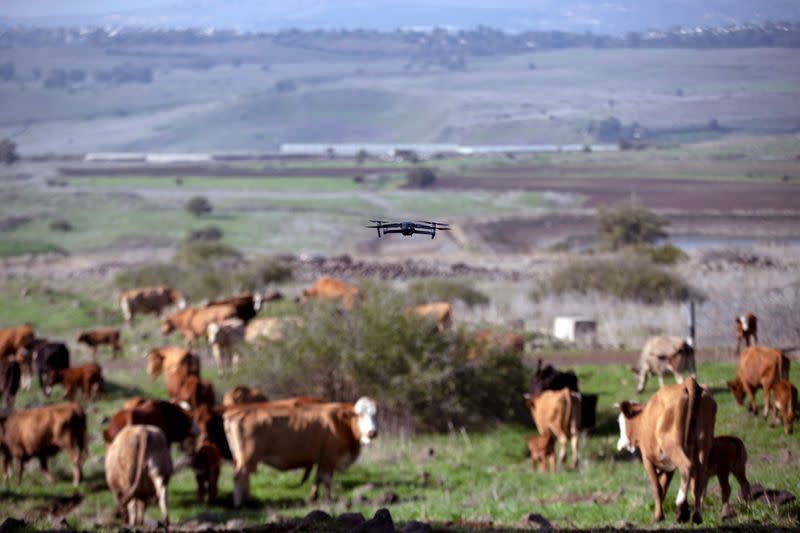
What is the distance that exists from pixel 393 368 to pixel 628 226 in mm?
26230

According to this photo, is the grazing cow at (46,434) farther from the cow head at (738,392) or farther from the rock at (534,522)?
the cow head at (738,392)

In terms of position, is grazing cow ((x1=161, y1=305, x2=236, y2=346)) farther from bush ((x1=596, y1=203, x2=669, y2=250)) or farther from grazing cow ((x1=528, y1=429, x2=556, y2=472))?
bush ((x1=596, y1=203, x2=669, y2=250))

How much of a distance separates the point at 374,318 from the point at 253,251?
35.9 metres

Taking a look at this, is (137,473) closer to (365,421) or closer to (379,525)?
(365,421)

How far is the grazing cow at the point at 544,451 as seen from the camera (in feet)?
50.7

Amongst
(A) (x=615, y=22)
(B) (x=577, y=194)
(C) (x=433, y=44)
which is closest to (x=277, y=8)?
(C) (x=433, y=44)

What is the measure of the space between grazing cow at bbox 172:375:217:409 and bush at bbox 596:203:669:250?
2511 cm

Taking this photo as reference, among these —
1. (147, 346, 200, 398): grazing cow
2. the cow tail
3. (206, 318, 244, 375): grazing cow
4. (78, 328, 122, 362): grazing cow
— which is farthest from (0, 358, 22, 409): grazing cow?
the cow tail

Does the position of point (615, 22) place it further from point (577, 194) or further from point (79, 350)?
point (577, 194)

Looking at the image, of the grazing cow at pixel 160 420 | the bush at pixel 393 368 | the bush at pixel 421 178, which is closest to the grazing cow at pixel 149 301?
the bush at pixel 393 368

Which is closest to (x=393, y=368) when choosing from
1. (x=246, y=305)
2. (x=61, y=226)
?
(x=246, y=305)

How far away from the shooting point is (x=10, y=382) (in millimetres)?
21422

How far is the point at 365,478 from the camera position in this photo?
53.0 feet

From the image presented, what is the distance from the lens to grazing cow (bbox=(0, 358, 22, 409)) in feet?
70.1
